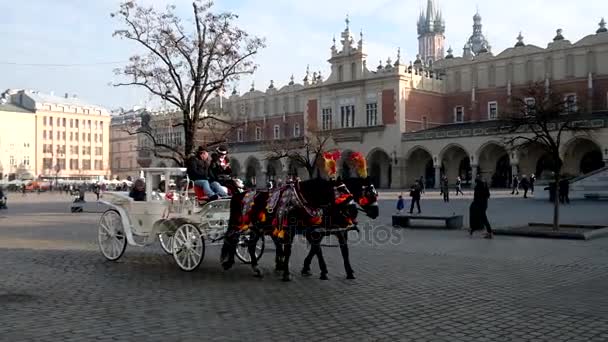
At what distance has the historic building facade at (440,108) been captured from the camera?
52.3m

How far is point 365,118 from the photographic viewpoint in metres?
62.6

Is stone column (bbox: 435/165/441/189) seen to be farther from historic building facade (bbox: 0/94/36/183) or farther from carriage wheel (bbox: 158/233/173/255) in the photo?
historic building facade (bbox: 0/94/36/183)

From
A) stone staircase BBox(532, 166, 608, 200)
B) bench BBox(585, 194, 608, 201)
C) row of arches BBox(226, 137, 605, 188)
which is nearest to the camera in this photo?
bench BBox(585, 194, 608, 201)

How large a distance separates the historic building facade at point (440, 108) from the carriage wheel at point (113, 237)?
128 feet

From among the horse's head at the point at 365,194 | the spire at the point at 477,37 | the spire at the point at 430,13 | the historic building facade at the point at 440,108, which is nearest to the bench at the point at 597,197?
the historic building facade at the point at 440,108

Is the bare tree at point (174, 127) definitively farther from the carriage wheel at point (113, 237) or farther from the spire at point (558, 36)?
the spire at point (558, 36)

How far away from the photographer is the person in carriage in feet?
34.2

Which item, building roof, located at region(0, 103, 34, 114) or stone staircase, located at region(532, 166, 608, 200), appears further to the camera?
building roof, located at region(0, 103, 34, 114)

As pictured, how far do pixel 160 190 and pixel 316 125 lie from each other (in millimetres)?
53897

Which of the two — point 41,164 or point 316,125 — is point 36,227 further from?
point 41,164

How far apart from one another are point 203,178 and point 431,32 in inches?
6085

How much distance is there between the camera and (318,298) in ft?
26.0

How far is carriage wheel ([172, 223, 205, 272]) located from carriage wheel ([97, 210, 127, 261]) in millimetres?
1608

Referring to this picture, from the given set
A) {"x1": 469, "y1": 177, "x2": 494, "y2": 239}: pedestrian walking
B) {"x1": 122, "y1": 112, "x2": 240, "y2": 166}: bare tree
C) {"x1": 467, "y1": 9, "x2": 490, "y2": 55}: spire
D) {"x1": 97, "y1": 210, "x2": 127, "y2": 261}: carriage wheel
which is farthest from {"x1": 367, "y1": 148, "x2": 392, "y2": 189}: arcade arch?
{"x1": 467, "y1": 9, "x2": 490, "y2": 55}: spire
